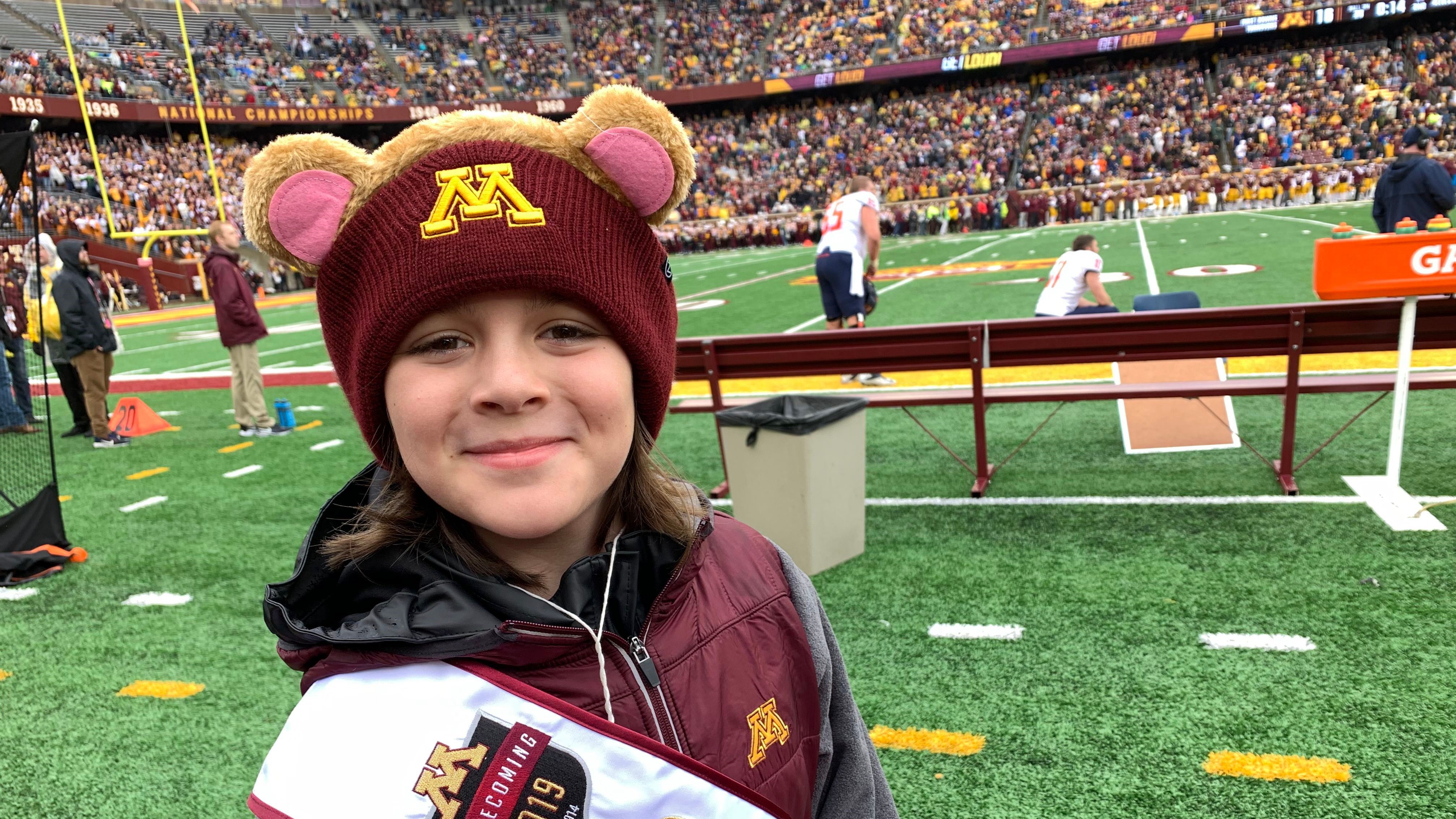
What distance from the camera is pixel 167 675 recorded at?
3.71 meters

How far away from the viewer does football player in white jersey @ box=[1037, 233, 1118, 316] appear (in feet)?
24.5

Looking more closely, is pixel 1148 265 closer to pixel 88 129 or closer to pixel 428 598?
pixel 428 598

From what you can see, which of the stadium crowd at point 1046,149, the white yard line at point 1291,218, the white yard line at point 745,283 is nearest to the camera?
the white yard line at point 745,283

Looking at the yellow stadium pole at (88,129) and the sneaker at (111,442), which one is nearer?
the sneaker at (111,442)

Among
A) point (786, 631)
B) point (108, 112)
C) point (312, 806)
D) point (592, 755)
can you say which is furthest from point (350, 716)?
point (108, 112)

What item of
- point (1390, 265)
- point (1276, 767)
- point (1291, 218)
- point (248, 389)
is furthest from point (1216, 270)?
point (248, 389)

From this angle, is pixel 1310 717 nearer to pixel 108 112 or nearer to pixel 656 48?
pixel 108 112

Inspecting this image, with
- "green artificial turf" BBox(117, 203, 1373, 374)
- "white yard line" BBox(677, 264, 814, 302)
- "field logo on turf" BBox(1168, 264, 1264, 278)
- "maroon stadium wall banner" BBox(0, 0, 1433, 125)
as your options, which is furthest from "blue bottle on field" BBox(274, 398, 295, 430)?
"maroon stadium wall banner" BBox(0, 0, 1433, 125)

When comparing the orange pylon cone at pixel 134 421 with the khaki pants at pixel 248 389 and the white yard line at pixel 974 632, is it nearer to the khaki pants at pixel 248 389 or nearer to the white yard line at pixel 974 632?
the khaki pants at pixel 248 389

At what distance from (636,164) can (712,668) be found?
0.66 meters

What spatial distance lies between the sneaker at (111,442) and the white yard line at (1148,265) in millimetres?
9760

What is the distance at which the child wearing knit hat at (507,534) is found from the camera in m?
0.93

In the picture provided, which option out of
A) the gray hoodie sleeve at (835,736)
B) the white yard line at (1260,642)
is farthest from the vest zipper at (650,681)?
Result: the white yard line at (1260,642)

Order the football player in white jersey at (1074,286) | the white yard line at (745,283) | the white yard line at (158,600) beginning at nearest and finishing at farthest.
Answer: the white yard line at (158,600)
the football player in white jersey at (1074,286)
the white yard line at (745,283)
